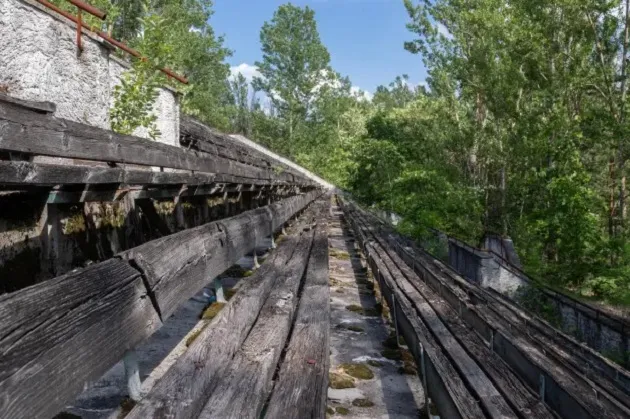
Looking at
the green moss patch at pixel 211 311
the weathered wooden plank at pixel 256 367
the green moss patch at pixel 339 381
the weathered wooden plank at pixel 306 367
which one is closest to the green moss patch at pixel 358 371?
the green moss patch at pixel 339 381

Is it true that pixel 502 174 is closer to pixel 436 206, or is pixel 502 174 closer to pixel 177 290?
pixel 436 206

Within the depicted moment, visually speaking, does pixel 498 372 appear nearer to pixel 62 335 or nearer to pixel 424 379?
pixel 424 379

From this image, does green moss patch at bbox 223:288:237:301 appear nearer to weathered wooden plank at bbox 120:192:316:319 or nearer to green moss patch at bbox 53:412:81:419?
weathered wooden plank at bbox 120:192:316:319

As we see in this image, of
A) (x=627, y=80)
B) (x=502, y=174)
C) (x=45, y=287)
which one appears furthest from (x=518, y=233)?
(x=45, y=287)

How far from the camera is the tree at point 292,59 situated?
2030 inches

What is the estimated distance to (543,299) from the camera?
1006 cm

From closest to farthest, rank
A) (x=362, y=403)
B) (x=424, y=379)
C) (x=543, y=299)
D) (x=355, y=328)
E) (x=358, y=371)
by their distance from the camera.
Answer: (x=424, y=379)
(x=362, y=403)
(x=358, y=371)
(x=355, y=328)
(x=543, y=299)

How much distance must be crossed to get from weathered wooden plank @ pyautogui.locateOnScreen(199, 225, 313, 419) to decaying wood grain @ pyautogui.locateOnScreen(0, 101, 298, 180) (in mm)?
1005

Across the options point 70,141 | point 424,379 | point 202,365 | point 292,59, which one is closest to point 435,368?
point 424,379

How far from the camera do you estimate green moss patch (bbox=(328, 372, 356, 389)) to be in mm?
2377

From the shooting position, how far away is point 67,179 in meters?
1.67

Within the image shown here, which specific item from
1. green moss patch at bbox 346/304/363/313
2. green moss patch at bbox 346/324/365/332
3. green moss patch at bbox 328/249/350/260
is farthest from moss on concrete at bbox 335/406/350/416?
green moss patch at bbox 328/249/350/260

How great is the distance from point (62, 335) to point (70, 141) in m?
0.97

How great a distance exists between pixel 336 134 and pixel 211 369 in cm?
5874
